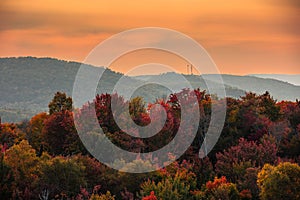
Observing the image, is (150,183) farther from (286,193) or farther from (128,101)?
(128,101)

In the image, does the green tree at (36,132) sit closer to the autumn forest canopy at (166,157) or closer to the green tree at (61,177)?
the autumn forest canopy at (166,157)

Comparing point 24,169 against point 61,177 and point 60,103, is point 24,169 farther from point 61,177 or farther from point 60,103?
point 60,103

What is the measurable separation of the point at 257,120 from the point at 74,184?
28.8 m

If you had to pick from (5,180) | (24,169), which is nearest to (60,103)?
(24,169)

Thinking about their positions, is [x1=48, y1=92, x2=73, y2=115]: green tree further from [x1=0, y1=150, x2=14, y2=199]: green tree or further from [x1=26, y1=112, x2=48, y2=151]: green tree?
[x1=0, y1=150, x2=14, y2=199]: green tree

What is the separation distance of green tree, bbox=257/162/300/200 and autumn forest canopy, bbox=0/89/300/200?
93 millimetres

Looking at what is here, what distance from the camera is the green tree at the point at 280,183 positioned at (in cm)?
5244

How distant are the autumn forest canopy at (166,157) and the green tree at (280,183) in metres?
0.09

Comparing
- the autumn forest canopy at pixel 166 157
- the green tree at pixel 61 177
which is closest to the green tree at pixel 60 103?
the autumn forest canopy at pixel 166 157

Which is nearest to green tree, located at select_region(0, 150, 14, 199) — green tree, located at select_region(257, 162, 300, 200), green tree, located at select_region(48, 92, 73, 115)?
green tree, located at select_region(48, 92, 73, 115)

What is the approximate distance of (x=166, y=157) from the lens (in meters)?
66.2

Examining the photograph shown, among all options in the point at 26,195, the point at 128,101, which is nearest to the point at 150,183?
the point at 26,195

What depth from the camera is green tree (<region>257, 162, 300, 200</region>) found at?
52438mm

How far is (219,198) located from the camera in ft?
173
